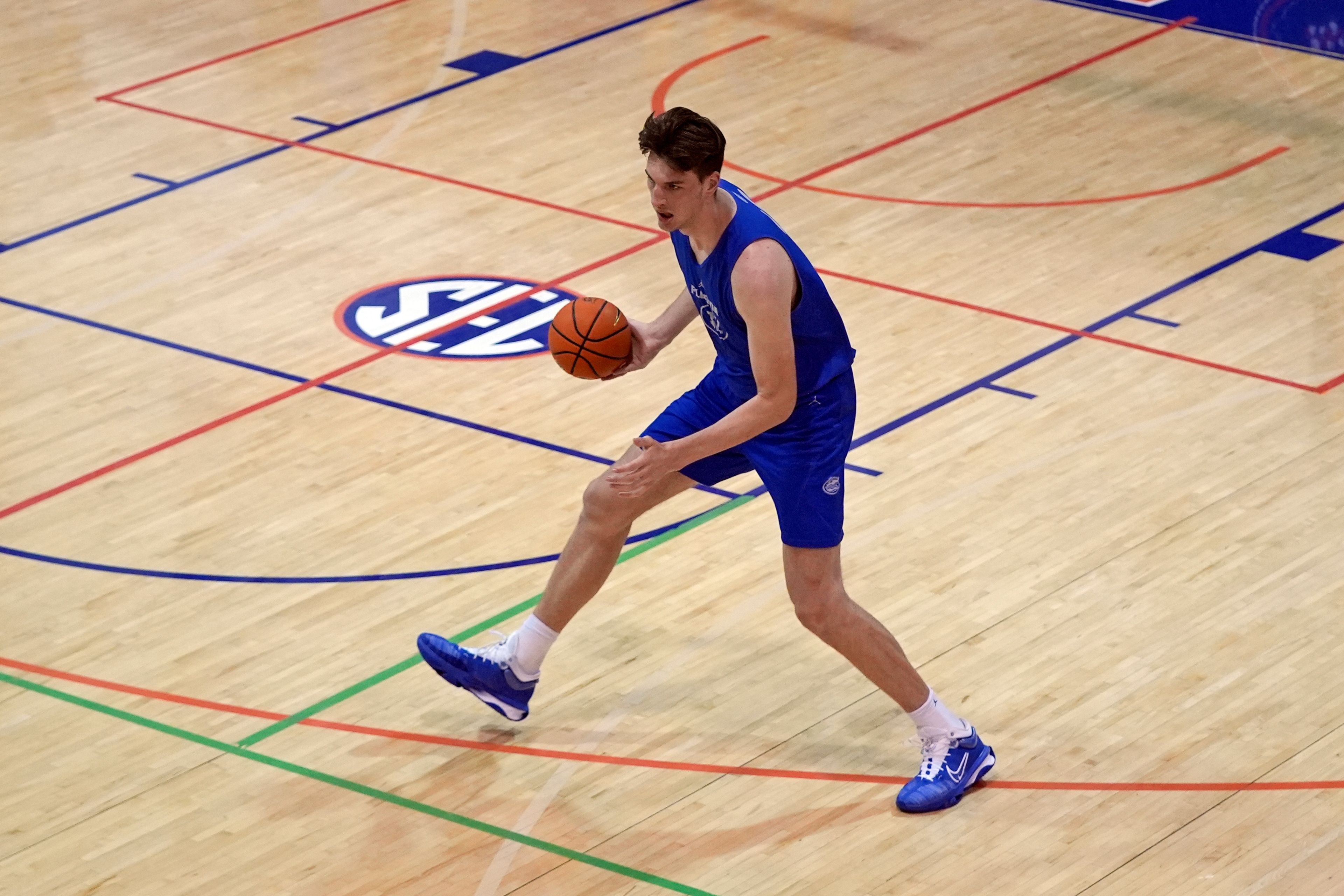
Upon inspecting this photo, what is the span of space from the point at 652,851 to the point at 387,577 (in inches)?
72.2

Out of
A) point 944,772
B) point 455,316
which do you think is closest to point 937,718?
point 944,772

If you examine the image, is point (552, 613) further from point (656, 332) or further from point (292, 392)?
point (292, 392)

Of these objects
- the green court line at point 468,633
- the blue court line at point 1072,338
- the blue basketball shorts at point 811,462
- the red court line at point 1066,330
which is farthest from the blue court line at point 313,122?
the blue basketball shorts at point 811,462

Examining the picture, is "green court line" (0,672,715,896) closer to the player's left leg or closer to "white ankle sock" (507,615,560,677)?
"white ankle sock" (507,615,560,677)

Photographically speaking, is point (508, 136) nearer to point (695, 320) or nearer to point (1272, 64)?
point (695, 320)

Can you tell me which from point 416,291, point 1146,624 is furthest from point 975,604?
point 416,291

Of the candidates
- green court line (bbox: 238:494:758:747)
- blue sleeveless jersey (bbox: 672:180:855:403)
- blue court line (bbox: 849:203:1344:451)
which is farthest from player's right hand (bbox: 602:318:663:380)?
blue court line (bbox: 849:203:1344:451)

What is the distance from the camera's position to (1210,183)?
1012 centimetres

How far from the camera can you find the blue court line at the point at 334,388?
7.68 metres

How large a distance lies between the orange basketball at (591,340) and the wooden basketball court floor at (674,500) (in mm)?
1001

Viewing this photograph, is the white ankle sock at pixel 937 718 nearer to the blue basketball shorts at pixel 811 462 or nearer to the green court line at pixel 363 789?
the blue basketball shorts at pixel 811 462

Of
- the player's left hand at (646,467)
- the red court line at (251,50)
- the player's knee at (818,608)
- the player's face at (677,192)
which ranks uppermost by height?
the player's face at (677,192)

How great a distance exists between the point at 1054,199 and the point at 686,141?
536cm

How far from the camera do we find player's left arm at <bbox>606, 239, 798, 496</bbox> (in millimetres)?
5055
